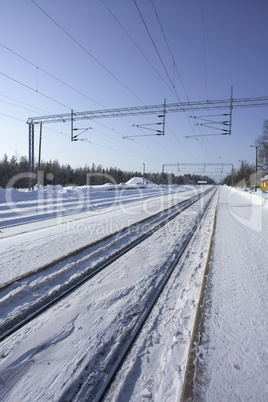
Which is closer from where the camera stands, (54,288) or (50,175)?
(54,288)

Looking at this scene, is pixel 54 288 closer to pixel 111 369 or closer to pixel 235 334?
pixel 111 369

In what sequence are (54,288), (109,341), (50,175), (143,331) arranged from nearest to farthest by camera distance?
(109,341)
(143,331)
(54,288)
(50,175)

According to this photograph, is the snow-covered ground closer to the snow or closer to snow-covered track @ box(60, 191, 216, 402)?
the snow

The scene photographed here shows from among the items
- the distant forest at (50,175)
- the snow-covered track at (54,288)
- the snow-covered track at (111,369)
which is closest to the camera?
the snow-covered track at (111,369)

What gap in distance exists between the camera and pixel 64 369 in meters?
2.33

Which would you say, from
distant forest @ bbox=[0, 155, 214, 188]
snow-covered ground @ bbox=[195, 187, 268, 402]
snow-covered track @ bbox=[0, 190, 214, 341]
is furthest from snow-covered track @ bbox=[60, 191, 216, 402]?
distant forest @ bbox=[0, 155, 214, 188]

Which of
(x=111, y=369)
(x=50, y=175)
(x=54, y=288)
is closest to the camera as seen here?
(x=111, y=369)

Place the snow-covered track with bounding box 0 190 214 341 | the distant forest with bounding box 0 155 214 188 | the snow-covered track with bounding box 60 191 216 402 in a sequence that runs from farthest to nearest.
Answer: the distant forest with bounding box 0 155 214 188, the snow-covered track with bounding box 0 190 214 341, the snow-covered track with bounding box 60 191 216 402

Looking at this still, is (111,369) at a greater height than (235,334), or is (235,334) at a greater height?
(235,334)

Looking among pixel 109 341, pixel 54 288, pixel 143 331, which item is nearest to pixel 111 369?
pixel 109 341

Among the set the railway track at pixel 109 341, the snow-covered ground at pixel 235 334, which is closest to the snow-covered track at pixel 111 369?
the railway track at pixel 109 341

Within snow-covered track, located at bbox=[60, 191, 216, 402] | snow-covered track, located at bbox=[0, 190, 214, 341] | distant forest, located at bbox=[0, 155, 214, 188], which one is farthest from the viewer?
distant forest, located at bbox=[0, 155, 214, 188]

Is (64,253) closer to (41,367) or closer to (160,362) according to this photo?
(41,367)

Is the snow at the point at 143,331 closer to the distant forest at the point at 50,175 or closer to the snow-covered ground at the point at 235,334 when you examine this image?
the snow-covered ground at the point at 235,334
